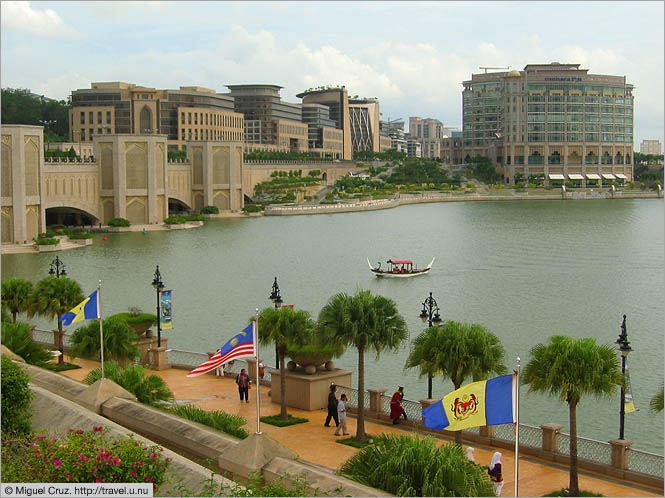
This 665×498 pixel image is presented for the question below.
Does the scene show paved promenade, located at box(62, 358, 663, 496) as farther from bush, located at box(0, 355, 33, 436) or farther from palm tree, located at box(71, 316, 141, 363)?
bush, located at box(0, 355, 33, 436)

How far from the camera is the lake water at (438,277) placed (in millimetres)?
29922

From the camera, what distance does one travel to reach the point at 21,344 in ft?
72.6

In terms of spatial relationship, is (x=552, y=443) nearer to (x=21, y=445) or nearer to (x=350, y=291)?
(x=21, y=445)

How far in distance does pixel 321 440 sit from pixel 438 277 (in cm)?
3583

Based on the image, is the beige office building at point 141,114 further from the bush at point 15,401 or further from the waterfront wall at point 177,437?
the bush at point 15,401

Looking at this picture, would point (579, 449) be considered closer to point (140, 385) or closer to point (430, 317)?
point (430, 317)

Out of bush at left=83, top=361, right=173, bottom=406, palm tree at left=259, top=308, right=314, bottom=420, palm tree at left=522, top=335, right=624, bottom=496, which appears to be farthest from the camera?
palm tree at left=259, top=308, right=314, bottom=420

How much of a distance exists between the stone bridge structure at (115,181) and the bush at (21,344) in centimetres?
4776

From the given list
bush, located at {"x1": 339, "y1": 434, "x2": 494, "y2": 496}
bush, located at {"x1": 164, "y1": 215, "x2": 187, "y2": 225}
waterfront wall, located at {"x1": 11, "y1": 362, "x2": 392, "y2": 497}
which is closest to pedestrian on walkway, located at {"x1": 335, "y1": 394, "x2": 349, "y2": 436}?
waterfront wall, located at {"x1": 11, "y1": 362, "x2": 392, "y2": 497}

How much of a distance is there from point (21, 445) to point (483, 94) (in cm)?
16874

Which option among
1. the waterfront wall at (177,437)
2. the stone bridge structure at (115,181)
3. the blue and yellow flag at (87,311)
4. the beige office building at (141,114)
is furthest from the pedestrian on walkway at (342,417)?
the beige office building at (141,114)

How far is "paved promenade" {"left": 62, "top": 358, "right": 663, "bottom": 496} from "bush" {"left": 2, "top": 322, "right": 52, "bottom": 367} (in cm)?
297

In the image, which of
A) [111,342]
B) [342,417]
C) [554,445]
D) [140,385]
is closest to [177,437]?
[140,385]

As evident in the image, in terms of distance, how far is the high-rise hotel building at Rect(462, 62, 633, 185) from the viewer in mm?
156000
